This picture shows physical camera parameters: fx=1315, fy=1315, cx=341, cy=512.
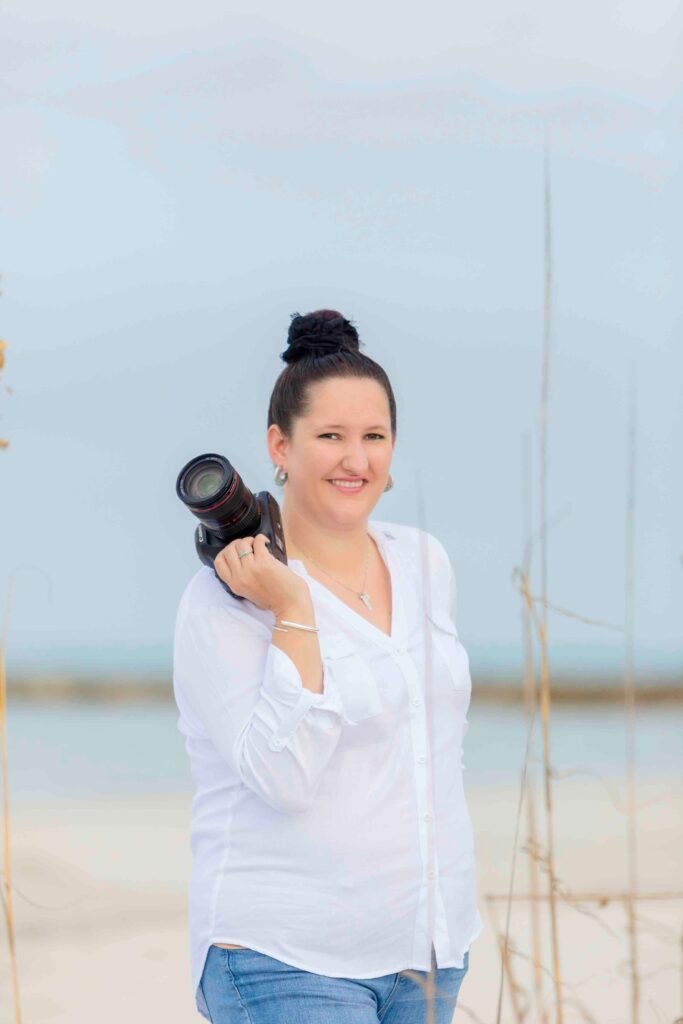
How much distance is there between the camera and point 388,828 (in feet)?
5.29

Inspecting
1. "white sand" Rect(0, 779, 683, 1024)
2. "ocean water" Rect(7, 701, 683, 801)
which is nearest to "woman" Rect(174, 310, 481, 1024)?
"white sand" Rect(0, 779, 683, 1024)

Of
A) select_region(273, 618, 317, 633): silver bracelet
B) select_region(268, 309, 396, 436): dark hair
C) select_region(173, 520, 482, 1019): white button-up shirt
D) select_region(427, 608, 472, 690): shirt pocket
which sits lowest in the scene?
select_region(173, 520, 482, 1019): white button-up shirt

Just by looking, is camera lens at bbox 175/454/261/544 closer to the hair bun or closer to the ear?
the ear

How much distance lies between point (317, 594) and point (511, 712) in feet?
28.5

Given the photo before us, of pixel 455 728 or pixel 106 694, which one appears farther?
pixel 106 694

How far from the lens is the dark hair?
6.02 feet

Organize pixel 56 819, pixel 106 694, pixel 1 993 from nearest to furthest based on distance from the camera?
1. pixel 1 993
2. pixel 56 819
3. pixel 106 694

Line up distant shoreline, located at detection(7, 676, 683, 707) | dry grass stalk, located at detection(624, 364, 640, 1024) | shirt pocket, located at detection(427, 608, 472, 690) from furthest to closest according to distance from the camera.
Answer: distant shoreline, located at detection(7, 676, 683, 707)
shirt pocket, located at detection(427, 608, 472, 690)
dry grass stalk, located at detection(624, 364, 640, 1024)

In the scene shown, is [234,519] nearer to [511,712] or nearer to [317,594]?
[317,594]

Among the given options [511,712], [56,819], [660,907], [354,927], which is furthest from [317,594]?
[511,712]

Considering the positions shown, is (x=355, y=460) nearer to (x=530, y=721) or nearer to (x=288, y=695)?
(x=288, y=695)

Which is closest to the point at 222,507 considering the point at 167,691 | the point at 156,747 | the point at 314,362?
the point at 314,362

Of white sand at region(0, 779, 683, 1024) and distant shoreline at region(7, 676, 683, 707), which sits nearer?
white sand at region(0, 779, 683, 1024)

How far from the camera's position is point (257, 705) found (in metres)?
1.54
